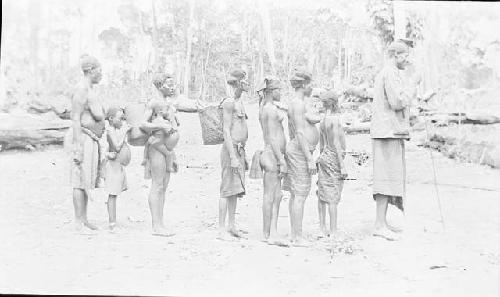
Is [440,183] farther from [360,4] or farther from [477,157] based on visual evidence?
[360,4]

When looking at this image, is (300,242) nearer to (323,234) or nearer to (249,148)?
(323,234)

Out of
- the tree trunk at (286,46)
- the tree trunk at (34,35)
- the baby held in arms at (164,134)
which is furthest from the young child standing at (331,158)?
the tree trunk at (34,35)

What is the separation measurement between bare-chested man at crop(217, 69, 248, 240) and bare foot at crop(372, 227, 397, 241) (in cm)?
130

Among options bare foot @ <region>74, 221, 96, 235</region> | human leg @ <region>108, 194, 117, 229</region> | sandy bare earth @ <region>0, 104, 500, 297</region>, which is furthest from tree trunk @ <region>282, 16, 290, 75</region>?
bare foot @ <region>74, 221, 96, 235</region>

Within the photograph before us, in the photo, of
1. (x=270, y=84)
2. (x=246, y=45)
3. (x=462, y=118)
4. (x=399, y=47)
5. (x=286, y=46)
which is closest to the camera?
(x=270, y=84)

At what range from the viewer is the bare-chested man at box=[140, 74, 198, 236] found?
630cm

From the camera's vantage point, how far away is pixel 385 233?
6.50 metres

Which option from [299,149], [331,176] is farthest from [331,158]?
[299,149]

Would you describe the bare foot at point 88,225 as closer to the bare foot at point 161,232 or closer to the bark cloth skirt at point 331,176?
the bare foot at point 161,232

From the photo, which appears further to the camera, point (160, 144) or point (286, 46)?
point (286, 46)

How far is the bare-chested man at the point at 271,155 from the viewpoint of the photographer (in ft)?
20.5

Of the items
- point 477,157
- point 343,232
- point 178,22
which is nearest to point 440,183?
point 477,157

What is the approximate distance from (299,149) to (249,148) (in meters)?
0.86

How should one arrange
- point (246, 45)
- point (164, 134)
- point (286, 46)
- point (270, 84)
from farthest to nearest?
point (286, 46)
point (246, 45)
point (164, 134)
point (270, 84)
